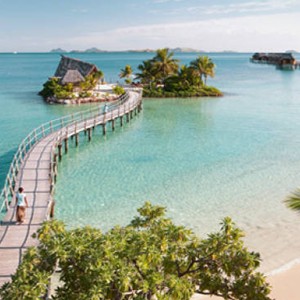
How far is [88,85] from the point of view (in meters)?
50.3

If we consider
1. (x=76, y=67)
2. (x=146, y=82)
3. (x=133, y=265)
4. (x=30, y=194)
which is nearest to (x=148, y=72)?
(x=146, y=82)

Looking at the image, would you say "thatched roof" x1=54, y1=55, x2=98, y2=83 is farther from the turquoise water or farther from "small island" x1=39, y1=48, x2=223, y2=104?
the turquoise water

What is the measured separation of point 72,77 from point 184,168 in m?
32.9

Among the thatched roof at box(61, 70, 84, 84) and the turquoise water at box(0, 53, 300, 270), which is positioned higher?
the thatched roof at box(61, 70, 84, 84)

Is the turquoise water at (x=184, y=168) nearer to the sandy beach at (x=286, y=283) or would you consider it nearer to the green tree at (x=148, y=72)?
the sandy beach at (x=286, y=283)

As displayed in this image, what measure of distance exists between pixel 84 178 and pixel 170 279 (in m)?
15.3

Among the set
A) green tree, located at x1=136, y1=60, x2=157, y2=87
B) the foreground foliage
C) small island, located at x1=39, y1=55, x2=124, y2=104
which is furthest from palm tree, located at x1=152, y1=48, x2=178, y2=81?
the foreground foliage

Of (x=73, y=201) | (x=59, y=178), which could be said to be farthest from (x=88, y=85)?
(x=73, y=201)

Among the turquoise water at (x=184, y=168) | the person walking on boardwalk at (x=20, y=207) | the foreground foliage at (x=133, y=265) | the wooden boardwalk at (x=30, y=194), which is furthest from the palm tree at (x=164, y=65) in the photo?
the foreground foliage at (x=133, y=265)

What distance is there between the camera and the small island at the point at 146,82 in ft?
160

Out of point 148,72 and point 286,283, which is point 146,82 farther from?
point 286,283

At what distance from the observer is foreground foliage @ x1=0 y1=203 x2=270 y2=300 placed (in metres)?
5.99

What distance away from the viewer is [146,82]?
58.6 meters

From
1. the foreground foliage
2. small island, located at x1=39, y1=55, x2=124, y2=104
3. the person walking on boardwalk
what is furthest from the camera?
small island, located at x1=39, y1=55, x2=124, y2=104
